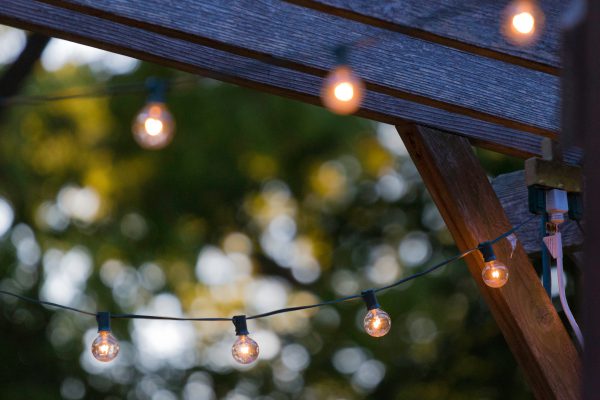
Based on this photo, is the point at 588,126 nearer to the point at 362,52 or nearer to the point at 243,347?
the point at 362,52

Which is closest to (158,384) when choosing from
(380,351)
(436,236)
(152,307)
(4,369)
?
(152,307)

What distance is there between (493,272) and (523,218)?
28.3 inches

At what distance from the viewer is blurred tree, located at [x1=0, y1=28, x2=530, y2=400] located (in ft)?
23.0

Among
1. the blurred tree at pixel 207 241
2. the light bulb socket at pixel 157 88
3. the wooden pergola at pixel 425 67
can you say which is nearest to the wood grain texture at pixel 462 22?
the wooden pergola at pixel 425 67

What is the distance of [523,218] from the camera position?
3.61 metres

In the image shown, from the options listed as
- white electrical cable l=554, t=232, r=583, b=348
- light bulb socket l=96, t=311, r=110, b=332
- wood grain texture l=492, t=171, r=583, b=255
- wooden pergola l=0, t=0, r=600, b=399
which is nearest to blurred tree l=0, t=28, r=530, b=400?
wood grain texture l=492, t=171, r=583, b=255

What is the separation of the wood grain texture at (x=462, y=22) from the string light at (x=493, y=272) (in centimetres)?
55

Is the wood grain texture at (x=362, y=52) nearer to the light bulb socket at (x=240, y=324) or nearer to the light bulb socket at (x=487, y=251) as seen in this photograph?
the light bulb socket at (x=487, y=251)

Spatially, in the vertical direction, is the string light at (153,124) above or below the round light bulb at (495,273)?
above

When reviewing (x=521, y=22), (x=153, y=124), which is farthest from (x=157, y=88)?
(x=521, y=22)

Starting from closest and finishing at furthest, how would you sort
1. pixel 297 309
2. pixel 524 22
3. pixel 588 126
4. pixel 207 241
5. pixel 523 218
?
1. pixel 588 126
2. pixel 524 22
3. pixel 297 309
4. pixel 523 218
5. pixel 207 241

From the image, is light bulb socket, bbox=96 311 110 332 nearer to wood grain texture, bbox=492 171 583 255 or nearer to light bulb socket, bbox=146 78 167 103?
light bulb socket, bbox=146 78 167 103

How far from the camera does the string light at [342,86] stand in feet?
8.35

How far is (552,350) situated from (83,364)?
457 cm
